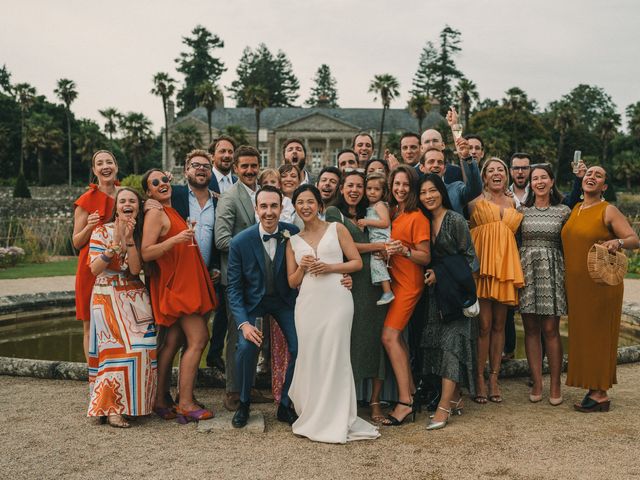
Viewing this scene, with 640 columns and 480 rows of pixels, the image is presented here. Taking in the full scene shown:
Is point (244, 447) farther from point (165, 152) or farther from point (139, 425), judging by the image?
point (165, 152)

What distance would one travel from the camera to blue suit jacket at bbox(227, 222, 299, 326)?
15.7 ft

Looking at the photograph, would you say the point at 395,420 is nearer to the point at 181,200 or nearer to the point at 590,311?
the point at 590,311

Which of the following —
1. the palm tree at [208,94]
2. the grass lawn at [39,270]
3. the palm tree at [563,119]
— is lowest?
the grass lawn at [39,270]

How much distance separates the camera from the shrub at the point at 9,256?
15988 mm

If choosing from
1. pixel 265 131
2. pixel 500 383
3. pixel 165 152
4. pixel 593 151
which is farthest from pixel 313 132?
pixel 500 383

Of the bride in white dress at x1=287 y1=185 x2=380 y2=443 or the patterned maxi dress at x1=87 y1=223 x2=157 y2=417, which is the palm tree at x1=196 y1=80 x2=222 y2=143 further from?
the bride in white dress at x1=287 y1=185 x2=380 y2=443

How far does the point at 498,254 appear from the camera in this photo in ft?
17.4

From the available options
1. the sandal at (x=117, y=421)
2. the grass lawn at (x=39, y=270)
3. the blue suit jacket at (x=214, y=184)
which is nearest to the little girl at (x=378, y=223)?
the blue suit jacket at (x=214, y=184)

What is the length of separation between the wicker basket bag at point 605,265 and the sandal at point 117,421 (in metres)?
3.91

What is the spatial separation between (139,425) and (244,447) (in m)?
1.03

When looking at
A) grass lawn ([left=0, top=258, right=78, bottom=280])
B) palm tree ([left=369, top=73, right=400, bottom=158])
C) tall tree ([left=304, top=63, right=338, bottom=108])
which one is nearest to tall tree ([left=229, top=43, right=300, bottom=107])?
tall tree ([left=304, top=63, right=338, bottom=108])

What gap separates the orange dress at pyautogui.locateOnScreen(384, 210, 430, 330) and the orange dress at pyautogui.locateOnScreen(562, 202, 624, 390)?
141 centimetres

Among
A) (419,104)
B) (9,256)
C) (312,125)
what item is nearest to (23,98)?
(312,125)

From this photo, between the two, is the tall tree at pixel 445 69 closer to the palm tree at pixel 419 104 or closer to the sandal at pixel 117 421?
the palm tree at pixel 419 104
